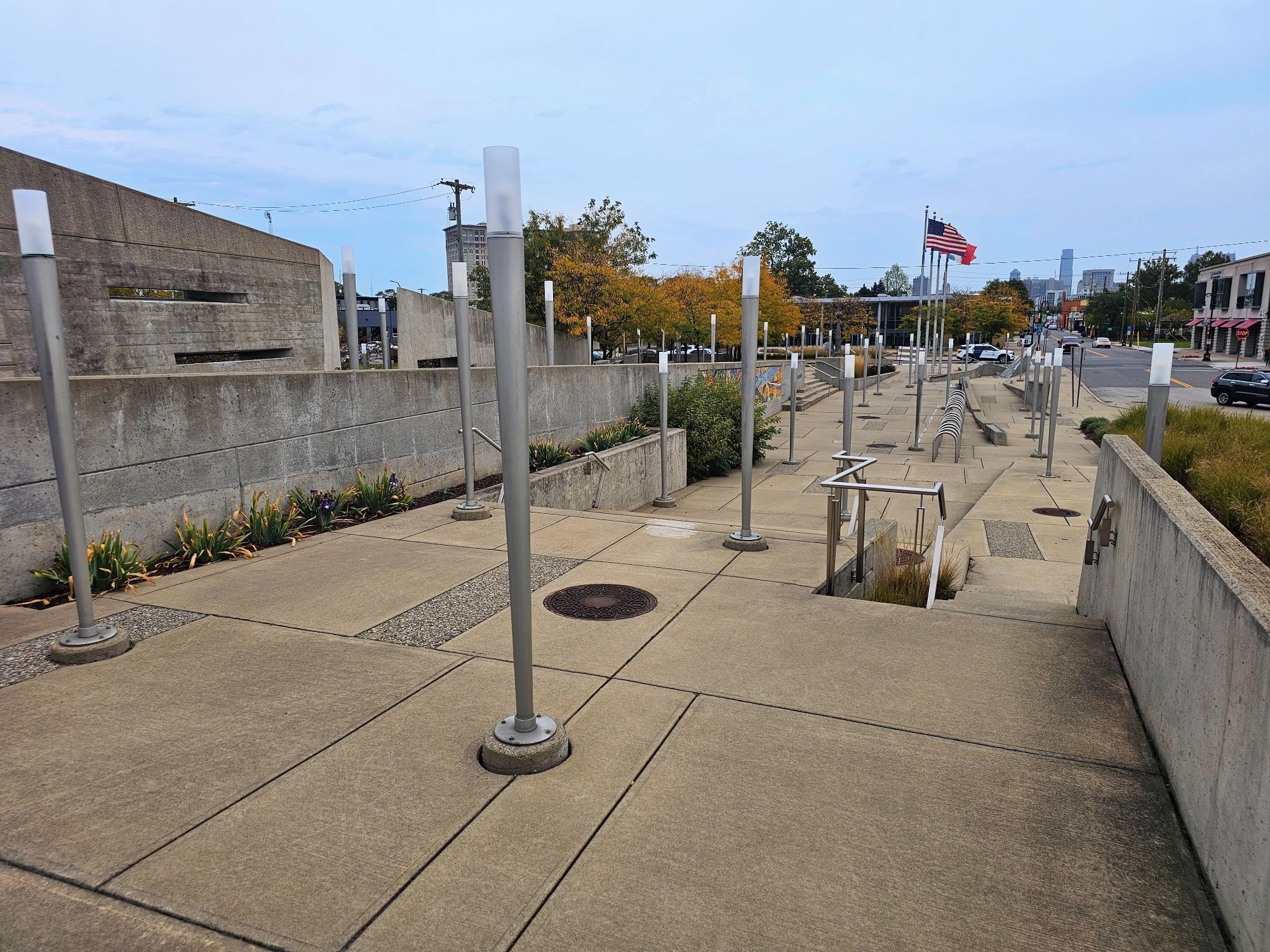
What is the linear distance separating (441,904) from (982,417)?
2830 centimetres

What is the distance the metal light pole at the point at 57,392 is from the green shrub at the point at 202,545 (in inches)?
77.1

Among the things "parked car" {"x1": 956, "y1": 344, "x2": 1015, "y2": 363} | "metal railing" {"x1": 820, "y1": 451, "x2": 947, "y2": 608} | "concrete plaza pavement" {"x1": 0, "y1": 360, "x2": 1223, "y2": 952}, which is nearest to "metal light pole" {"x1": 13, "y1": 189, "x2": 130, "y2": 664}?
"concrete plaza pavement" {"x1": 0, "y1": 360, "x2": 1223, "y2": 952}

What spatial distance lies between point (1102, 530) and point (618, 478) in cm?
827

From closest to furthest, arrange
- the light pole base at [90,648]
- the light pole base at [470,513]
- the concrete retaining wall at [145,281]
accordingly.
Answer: the light pole base at [90,648] < the concrete retaining wall at [145,281] < the light pole base at [470,513]

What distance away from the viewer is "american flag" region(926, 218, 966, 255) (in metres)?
34.4

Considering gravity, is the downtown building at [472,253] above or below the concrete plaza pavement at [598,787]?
above

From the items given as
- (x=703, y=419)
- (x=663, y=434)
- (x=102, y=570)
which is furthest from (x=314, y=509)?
(x=703, y=419)

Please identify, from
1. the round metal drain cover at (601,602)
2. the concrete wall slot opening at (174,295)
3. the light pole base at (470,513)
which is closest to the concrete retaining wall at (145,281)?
the concrete wall slot opening at (174,295)

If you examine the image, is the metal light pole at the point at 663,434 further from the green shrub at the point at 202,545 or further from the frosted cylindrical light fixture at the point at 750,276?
the green shrub at the point at 202,545

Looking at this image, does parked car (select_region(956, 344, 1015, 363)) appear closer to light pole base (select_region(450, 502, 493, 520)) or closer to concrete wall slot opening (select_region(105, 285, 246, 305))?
concrete wall slot opening (select_region(105, 285, 246, 305))

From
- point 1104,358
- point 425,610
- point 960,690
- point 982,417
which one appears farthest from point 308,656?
point 1104,358

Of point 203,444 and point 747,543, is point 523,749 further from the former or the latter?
point 203,444

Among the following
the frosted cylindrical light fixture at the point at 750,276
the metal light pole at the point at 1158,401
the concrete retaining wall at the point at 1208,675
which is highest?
the frosted cylindrical light fixture at the point at 750,276

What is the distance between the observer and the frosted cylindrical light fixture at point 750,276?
6541 millimetres
